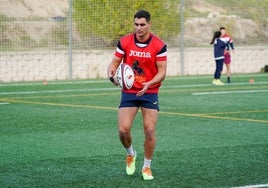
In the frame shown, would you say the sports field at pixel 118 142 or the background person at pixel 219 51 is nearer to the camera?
the sports field at pixel 118 142

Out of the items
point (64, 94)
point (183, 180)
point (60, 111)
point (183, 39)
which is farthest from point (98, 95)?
point (183, 180)

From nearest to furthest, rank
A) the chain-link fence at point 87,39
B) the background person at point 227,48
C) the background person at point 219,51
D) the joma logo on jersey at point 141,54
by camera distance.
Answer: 1. the joma logo on jersey at point 141,54
2. the background person at point 219,51
3. the background person at point 227,48
4. the chain-link fence at point 87,39

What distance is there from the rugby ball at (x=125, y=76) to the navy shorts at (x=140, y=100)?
0.48 ft

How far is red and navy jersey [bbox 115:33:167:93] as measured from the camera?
9797 mm

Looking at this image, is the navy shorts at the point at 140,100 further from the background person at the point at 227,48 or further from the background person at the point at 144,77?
the background person at the point at 227,48

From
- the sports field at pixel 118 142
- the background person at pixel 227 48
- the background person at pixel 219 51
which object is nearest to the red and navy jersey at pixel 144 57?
the sports field at pixel 118 142

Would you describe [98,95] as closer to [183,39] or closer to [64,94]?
[64,94]

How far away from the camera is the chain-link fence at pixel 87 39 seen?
2977cm

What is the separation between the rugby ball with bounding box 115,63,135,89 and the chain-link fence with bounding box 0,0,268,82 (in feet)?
64.6

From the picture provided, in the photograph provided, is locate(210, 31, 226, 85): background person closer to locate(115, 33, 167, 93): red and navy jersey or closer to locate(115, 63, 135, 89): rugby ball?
locate(115, 33, 167, 93): red and navy jersey

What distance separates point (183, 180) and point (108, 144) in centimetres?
342

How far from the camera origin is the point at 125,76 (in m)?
9.70

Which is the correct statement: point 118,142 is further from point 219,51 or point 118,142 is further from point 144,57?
point 219,51

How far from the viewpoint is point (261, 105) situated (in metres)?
19.4
